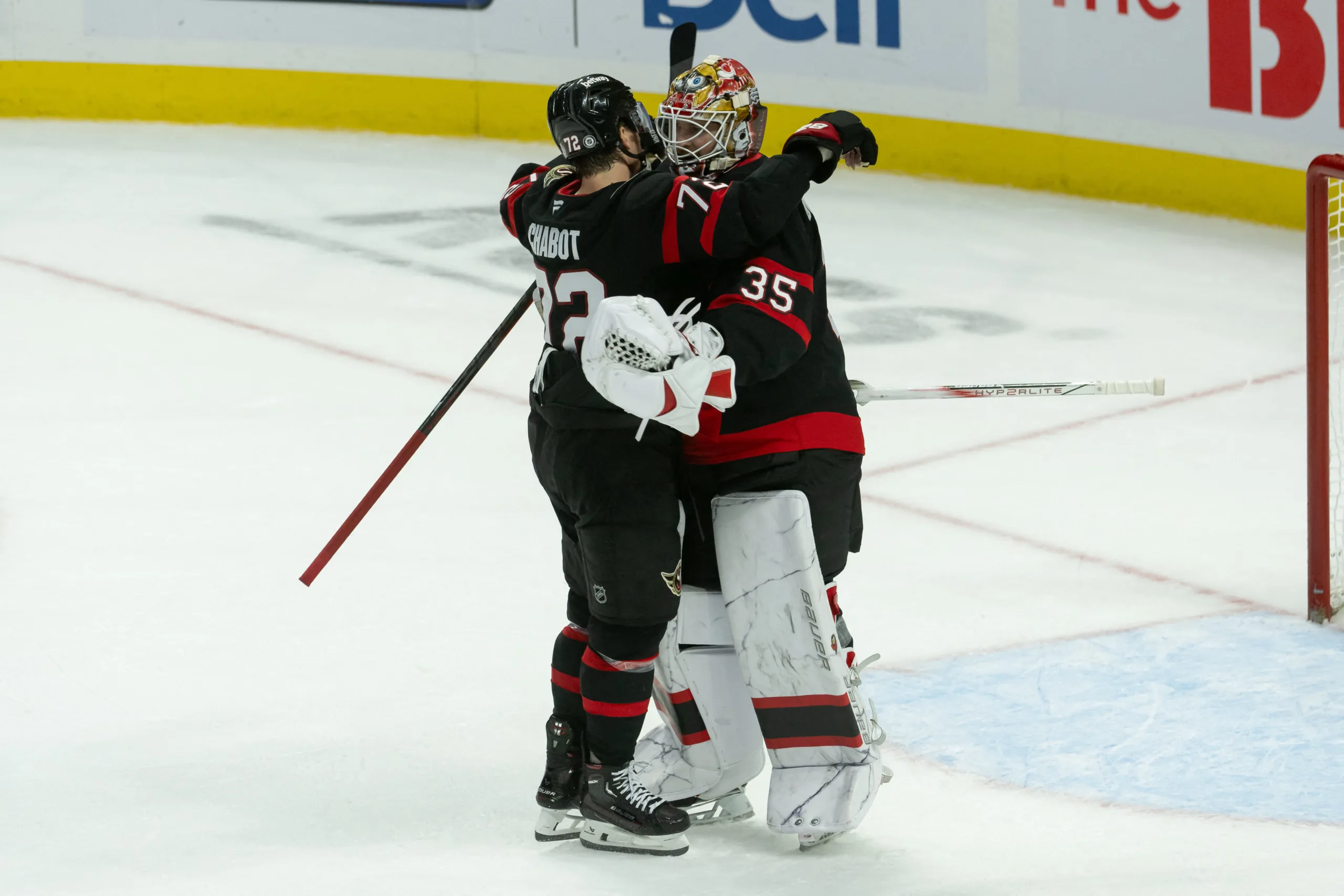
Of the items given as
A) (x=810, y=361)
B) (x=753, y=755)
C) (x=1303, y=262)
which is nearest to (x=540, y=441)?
(x=810, y=361)

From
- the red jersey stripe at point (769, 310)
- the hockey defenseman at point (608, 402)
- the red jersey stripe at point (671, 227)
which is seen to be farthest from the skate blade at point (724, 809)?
the red jersey stripe at point (671, 227)

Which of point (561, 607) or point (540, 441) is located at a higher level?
point (540, 441)

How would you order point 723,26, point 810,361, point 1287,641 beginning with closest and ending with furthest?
point 810,361 → point 1287,641 → point 723,26

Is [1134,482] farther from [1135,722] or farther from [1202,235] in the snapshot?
[1202,235]

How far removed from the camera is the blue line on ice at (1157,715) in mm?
2979

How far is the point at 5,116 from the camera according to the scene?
28.8 ft

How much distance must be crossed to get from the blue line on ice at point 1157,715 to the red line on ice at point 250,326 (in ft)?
7.32

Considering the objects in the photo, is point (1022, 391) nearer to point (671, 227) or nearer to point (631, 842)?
point (671, 227)

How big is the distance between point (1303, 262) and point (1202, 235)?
1.63 ft

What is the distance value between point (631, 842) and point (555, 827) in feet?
0.46

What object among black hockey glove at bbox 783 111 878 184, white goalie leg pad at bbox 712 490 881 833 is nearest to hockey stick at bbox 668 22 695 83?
black hockey glove at bbox 783 111 878 184

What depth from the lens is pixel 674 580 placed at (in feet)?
8.48

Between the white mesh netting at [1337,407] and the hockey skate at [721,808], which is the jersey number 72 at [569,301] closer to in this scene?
the hockey skate at [721,808]

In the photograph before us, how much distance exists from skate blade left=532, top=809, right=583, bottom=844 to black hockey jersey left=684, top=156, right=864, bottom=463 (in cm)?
55
